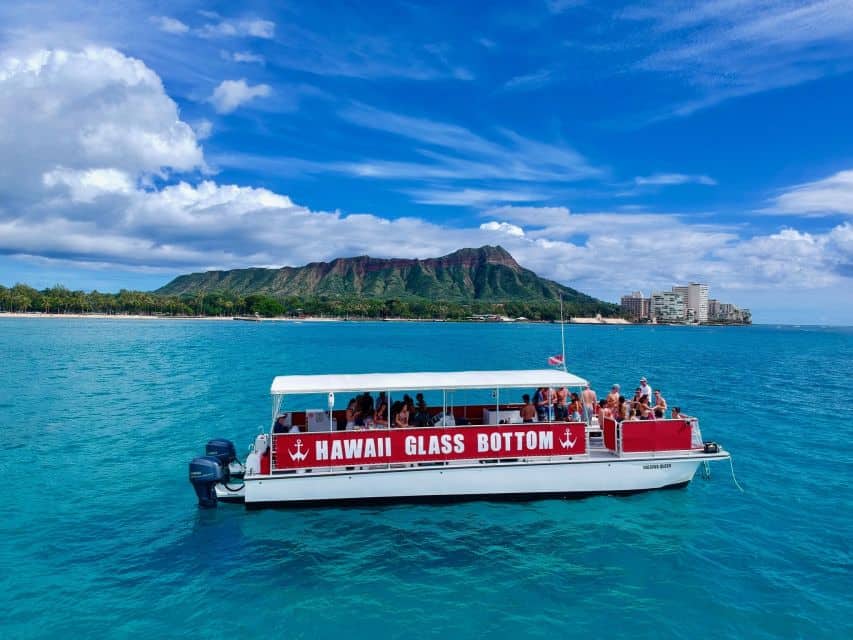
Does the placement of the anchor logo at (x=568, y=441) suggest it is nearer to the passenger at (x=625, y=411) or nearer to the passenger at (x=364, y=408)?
the passenger at (x=625, y=411)

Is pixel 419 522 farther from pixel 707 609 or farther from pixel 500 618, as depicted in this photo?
pixel 707 609

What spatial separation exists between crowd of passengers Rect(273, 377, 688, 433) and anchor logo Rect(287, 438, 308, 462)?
761mm

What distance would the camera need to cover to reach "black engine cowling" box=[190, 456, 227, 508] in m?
13.5

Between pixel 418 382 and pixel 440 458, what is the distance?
6.85 feet

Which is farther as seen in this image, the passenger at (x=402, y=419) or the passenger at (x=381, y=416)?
the passenger at (x=381, y=416)

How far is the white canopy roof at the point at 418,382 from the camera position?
13633mm

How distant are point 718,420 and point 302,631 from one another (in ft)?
87.1

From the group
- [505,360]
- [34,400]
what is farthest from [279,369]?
[505,360]

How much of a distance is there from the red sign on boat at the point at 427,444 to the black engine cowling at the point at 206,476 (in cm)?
160

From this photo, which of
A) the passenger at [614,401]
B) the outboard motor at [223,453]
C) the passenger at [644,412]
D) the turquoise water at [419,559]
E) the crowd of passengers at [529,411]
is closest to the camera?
the turquoise water at [419,559]

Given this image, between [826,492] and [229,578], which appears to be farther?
[826,492]

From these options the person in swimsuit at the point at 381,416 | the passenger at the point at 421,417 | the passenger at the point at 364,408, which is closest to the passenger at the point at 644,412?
the passenger at the point at 421,417

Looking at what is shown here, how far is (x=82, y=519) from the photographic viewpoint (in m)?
13.9

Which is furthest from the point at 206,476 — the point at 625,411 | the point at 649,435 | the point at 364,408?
the point at 649,435
